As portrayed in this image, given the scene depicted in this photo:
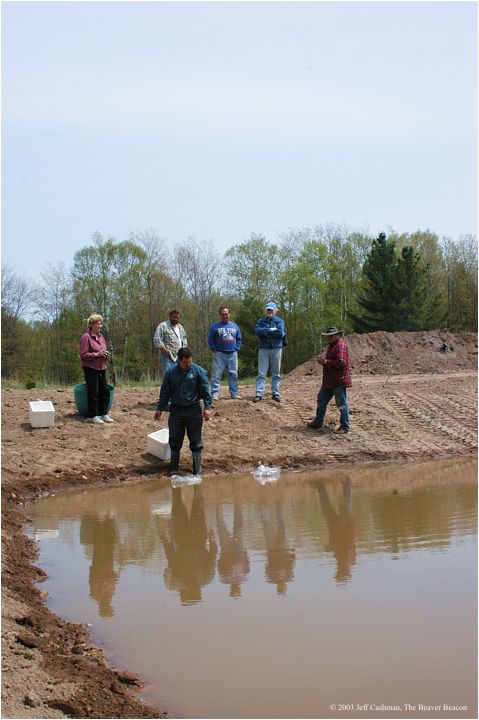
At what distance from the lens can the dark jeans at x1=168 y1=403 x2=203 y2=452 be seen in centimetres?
1213

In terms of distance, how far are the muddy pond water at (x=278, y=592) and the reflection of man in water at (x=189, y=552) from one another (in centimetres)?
2

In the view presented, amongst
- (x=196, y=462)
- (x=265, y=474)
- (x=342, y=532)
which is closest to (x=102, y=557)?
(x=342, y=532)

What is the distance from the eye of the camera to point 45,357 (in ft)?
154

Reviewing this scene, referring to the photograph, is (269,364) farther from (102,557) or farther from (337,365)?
(102,557)

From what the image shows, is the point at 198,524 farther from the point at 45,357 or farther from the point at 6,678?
the point at 45,357

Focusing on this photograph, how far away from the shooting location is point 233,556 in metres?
8.36

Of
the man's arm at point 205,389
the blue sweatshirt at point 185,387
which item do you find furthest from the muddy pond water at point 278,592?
the blue sweatshirt at point 185,387

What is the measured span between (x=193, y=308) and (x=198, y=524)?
125ft

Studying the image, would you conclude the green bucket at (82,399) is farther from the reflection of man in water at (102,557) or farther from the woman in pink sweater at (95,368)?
the reflection of man in water at (102,557)

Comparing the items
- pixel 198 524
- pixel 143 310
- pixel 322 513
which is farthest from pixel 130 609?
pixel 143 310

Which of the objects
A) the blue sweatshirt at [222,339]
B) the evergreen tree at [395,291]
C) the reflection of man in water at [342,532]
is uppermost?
the evergreen tree at [395,291]

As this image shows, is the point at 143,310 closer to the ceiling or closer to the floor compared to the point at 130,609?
closer to the ceiling

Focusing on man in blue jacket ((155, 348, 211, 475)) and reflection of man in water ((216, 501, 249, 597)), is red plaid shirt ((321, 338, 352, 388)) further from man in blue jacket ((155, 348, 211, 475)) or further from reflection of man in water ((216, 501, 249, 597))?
reflection of man in water ((216, 501, 249, 597))

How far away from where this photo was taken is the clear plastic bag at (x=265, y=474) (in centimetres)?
1275
